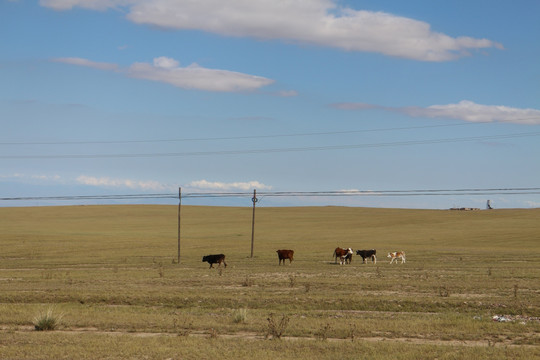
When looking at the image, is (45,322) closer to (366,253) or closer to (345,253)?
(345,253)

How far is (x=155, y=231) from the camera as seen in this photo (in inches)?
4240

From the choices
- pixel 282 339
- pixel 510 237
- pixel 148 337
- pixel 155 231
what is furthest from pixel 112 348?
pixel 155 231

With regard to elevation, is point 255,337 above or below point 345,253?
below

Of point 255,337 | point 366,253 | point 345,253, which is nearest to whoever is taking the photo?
point 255,337

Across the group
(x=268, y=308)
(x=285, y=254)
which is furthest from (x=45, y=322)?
(x=285, y=254)

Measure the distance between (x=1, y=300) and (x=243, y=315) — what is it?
12.3m

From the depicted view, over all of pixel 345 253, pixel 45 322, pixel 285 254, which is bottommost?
pixel 45 322

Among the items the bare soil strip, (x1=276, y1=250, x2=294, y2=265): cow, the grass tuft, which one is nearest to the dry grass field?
the bare soil strip

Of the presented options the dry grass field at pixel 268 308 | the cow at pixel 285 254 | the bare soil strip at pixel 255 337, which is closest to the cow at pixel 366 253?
the dry grass field at pixel 268 308

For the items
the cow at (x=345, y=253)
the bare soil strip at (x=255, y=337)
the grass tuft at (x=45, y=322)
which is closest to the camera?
the bare soil strip at (x=255, y=337)

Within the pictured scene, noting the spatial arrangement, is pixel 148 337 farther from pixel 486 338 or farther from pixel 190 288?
pixel 190 288

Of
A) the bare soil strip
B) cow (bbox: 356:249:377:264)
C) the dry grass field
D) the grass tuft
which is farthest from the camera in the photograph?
cow (bbox: 356:249:377:264)

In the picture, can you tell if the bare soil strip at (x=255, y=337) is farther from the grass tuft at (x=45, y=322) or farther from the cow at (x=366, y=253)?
the cow at (x=366, y=253)

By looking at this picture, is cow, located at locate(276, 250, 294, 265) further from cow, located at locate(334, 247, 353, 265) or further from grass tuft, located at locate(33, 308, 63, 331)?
grass tuft, located at locate(33, 308, 63, 331)
